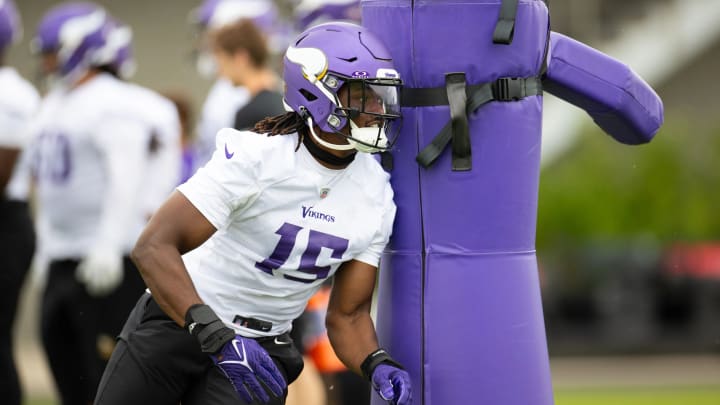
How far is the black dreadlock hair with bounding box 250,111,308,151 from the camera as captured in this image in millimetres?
3898

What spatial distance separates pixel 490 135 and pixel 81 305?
2524 millimetres

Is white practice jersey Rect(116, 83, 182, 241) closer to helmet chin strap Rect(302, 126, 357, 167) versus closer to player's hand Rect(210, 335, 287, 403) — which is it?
helmet chin strap Rect(302, 126, 357, 167)

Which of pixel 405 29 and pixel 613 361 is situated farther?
pixel 613 361

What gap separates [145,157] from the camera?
618cm

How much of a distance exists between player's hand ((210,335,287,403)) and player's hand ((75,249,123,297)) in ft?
7.16

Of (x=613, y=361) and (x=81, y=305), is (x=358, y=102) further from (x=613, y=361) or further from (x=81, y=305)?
(x=613, y=361)

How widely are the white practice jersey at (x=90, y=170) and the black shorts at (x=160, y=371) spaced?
6.56 ft

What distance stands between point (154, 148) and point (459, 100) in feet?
8.72

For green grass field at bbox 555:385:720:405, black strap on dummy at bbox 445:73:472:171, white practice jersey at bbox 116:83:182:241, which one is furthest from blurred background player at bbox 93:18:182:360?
green grass field at bbox 555:385:720:405

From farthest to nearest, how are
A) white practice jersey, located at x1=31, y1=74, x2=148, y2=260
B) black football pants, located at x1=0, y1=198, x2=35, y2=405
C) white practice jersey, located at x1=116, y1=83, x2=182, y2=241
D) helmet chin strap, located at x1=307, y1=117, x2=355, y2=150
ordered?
white practice jersey, located at x1=116, y1=83, x2=182, y2=241, white practice jersey, located at x1=31, y1=74, x2=148, y2=260, black football pants, located at x1=0, y1=198, x2=35, y2=405, helmet chin strap, located at x1=307, y1=117, x2=355, y2=150

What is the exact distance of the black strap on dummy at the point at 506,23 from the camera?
3918 mm

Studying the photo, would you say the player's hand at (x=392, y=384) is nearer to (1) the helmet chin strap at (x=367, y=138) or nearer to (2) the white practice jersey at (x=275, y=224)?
(2) the white practice jersey at (x=275, y=224)

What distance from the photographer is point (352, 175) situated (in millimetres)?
3982

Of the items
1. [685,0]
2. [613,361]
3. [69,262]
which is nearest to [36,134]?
[69,262]
